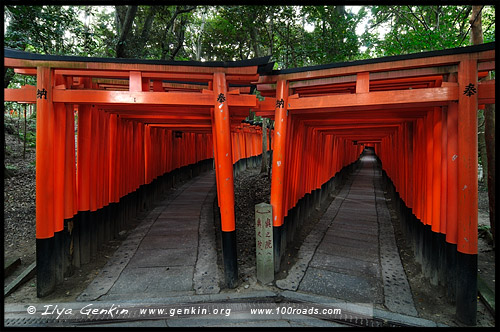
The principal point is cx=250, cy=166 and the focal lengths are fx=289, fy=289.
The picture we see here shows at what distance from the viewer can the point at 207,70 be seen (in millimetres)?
4555

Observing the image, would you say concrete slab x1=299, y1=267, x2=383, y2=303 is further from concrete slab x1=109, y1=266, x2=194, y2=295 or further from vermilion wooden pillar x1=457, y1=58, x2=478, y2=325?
concrete slab x1=109, y1=266, x2=194, y2=295

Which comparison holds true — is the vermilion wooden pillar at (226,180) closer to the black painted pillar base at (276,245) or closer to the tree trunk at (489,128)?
the black painted pillar base at (276,245)

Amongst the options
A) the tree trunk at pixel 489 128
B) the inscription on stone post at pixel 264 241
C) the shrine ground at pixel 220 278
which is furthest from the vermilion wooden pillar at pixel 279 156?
the tree trunk at pixel 489 128

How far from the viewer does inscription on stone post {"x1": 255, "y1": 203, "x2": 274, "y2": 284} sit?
476 cm

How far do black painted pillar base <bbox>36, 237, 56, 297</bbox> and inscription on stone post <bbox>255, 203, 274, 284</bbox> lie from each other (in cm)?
318

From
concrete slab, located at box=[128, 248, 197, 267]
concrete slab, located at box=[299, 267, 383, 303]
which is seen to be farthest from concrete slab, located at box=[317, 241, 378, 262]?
concrete slab, located at box=[128, 248, 197, 267]

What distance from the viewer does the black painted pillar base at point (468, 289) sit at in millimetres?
3748

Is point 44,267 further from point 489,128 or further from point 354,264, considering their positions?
point 489,128

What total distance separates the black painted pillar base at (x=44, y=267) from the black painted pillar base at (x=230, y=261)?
105 inches

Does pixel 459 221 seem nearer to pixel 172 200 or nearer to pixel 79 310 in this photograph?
pixel 79 310

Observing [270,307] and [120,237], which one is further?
[120,237]

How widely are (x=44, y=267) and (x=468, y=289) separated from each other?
5.97m
